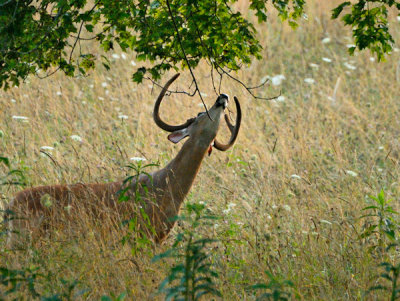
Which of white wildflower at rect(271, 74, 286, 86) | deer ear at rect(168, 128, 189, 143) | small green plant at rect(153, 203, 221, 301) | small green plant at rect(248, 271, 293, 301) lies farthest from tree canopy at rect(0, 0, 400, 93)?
white wildflower at rect(271, 74, 286, 86)

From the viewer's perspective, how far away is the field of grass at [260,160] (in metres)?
4.03

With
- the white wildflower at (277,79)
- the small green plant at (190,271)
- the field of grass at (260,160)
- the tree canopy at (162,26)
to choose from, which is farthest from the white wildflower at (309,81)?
the small green plant at (190,271)

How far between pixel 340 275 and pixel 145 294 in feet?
4.39

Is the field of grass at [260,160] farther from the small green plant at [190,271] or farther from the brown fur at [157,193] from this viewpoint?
the small green plant at [190,271]

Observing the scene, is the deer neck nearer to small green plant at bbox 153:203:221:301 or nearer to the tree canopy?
the tree canopy

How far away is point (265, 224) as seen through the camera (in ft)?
16.6

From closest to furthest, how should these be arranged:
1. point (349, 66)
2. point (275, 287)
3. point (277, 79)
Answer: point (275, 287)
point (277, 79)
point (349, 66)

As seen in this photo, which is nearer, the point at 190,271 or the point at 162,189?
the point at 190,271

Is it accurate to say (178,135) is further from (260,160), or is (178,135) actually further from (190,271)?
(190,271)

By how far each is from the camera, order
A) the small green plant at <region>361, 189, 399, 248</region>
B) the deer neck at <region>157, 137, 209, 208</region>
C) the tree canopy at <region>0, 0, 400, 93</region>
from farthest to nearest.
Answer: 1. the deer neck at <region>157, 137, 209, 208</region>
2. the tree canopy at <region>0, 0, 400, 93</region>
3. the small green plant at <region>361, 189, 399, 248</region>

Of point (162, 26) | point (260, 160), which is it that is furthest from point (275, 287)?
point (260, 160)

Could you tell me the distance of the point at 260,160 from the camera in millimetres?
7344

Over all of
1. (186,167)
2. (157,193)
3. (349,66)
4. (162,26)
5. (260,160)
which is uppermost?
(349,66)

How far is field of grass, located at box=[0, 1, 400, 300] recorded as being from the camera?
4.03 meters
